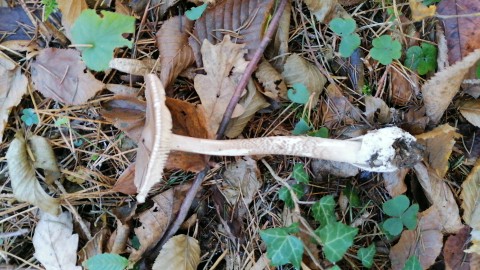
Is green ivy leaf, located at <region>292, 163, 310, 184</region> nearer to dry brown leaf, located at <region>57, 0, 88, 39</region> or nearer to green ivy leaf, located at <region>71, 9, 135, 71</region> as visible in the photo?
green ivy leaf, located at <region>71, 9, 135, 71</region>

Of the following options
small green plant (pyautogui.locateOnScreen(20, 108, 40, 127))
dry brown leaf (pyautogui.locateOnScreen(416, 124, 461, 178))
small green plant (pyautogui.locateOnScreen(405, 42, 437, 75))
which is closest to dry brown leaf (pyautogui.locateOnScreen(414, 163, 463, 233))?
dry brown leaf (pyautogui.locateOnScreen(416, 124, 461, 178))

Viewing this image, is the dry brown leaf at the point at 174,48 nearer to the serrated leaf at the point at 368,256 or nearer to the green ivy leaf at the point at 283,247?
the green ivy leaf at the point at 283,247

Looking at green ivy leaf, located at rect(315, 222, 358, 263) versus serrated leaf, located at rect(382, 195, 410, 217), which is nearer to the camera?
green ivy leaf, located at rect(315, 222, 358, 263)

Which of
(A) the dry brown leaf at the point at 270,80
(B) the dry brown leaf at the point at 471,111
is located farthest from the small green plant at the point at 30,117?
(B) the dry brown leaf at the point at 471,111

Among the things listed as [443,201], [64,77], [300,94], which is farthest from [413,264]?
[64,77]

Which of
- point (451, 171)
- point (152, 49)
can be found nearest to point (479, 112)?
point (451, 171)
